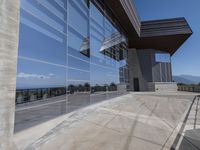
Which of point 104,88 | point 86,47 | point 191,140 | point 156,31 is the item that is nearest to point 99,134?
point 191,140

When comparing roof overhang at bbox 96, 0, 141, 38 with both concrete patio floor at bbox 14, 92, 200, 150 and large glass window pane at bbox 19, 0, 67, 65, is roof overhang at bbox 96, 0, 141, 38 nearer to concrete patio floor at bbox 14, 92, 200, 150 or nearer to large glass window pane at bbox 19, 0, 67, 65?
large glass window pane at bbox 19, 0, 67, 65

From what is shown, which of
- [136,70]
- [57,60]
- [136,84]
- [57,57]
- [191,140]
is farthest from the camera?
[136,84]

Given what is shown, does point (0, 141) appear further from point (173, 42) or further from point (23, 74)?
point (173, 42)

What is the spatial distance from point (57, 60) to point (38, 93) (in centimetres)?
Result: 191

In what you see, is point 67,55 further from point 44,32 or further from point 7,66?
point 7,66

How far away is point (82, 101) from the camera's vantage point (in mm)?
10195

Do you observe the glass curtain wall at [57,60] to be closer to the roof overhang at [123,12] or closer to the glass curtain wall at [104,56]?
the glass curtain wall at [104,56]

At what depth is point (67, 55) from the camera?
8.23 metres

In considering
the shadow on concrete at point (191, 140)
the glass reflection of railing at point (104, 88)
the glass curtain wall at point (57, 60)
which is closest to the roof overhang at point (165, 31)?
the glass reflection of railing at point (104, 88)

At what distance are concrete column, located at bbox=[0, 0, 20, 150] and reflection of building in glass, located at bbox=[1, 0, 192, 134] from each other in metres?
2.16

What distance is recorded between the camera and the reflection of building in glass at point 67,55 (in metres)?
7.00

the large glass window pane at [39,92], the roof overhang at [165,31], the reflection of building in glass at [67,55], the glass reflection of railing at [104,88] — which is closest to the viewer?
the large glass window pane at [39,92]

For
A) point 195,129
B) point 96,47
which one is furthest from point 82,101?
point 195,129

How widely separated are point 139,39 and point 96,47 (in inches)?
492
